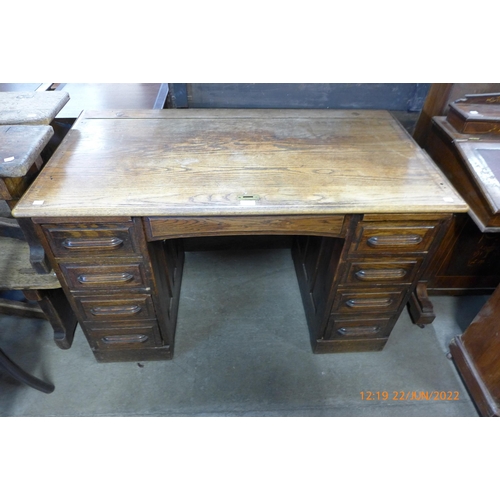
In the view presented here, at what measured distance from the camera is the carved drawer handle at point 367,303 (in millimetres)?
1420

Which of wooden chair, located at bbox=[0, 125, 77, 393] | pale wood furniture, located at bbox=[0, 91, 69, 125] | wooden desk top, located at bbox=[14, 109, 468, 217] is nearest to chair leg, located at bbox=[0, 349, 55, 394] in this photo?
wooden chair, located at bbox=[0, 125, 77, 393]

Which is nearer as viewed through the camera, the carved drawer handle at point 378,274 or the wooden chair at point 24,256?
the wooden chair at point 24,256

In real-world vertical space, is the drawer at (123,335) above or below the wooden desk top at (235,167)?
below

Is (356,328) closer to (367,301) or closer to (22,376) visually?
(367,301)

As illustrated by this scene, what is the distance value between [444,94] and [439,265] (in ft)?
2.64

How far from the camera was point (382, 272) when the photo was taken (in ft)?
4.30

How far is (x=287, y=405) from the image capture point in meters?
1.51

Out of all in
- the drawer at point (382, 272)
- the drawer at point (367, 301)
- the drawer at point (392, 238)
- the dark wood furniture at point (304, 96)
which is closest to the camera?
the drawer at point (392, 238)

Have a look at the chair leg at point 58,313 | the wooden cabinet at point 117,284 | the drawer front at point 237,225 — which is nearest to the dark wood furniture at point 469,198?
the drawer front at point 237,225

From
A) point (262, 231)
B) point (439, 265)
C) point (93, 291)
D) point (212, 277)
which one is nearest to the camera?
point (262, 231)

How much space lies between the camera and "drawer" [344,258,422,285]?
50.3 inches

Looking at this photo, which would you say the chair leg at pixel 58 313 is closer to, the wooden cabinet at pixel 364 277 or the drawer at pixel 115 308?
the drawer at pixel 115 308

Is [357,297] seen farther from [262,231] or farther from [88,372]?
[88,372]
